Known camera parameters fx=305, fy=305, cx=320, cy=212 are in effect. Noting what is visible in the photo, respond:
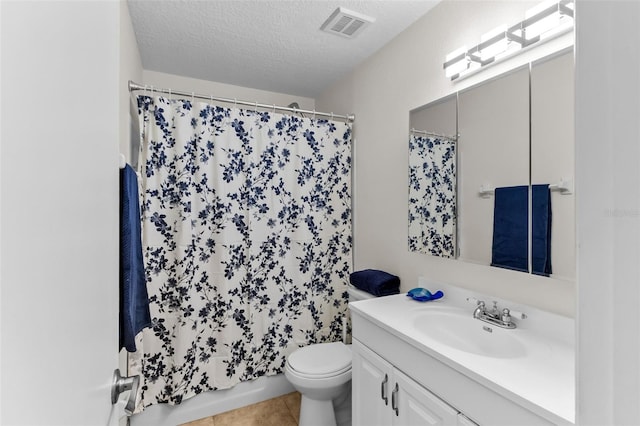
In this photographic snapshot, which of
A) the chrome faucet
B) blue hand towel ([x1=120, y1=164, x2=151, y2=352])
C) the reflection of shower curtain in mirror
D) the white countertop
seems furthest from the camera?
the reflection of shower curtain in mirror

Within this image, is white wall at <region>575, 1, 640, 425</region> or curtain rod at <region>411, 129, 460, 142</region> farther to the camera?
curtain rod at <region>411, 129, 460, 142</region>

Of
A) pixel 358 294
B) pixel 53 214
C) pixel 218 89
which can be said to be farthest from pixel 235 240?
pixel 53 214

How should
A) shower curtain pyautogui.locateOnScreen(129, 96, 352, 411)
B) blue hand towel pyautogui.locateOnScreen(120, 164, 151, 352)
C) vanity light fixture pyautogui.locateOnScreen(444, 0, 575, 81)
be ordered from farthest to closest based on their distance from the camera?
shower curtain pyautogui.locateOnScreen(129, 96, 352, 411) → vanity light fixture pyautogui.locateOnScreen(444, 0, 575, 81) → blue hand towel pyautogui.locateOnScreen(120, 164, 151, 352)

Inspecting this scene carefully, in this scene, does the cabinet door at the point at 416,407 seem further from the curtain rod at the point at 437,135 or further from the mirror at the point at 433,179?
the curtain rod at the point at 437,135

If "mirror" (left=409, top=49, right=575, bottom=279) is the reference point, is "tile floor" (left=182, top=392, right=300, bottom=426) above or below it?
below

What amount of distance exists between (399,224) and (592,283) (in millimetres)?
1660

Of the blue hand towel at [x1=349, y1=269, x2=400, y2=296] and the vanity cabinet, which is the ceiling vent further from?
the vanity cabinet

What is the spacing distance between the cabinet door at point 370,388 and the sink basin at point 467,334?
0.25 meters

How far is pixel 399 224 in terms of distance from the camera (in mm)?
1934

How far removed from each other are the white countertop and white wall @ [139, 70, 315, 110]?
2135mm

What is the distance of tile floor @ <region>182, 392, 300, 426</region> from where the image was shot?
1.93 m

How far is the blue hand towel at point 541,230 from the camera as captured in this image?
3.93 ft

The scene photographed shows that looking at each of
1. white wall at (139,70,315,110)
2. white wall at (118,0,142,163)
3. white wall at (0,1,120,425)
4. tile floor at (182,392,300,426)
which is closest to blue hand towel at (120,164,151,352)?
white wall at (0,1,120,425)

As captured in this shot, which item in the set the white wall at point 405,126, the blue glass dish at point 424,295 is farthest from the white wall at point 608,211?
the blue glass dish at point 424,295
